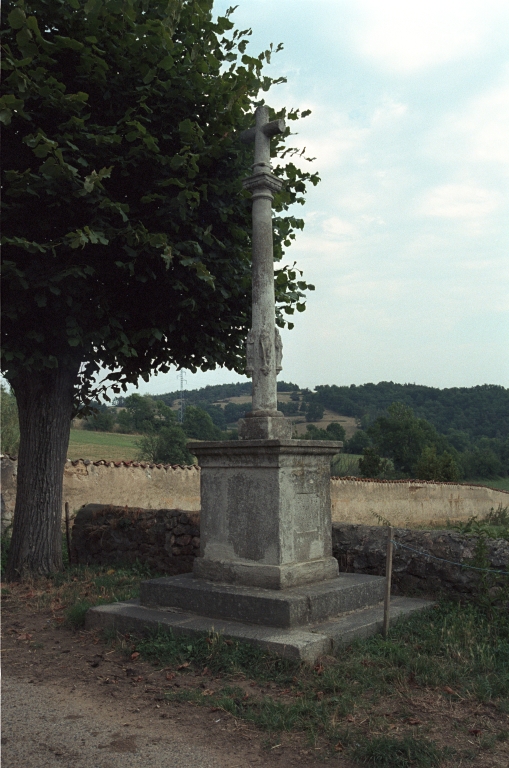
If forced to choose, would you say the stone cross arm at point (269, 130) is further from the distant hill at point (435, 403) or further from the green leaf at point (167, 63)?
the distant hill at point (435, 403)

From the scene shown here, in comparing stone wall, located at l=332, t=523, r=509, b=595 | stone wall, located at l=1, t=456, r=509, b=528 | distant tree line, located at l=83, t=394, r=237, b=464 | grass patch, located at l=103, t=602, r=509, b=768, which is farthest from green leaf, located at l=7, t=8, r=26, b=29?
distant tree line, located at l=83, t=394, r=237, b=464

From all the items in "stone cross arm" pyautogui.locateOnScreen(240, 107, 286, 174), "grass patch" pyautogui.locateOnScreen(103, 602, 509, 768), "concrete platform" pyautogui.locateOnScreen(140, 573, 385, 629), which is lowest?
"grass patch" pyautogui.locateOnScreen(103, 602, 509, 768)

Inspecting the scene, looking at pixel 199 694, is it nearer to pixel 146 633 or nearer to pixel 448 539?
pixel 146 633

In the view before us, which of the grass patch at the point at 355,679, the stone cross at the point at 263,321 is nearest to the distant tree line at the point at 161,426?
the stone cross at the point at 263,321

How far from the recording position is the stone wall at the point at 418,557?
6.42m

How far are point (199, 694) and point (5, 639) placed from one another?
8.68 ft

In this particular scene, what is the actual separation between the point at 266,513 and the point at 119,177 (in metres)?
4.64

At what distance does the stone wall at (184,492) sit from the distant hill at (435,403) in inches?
1402

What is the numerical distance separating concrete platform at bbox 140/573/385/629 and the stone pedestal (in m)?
0.14

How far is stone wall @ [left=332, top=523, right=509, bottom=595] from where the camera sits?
6.42 m

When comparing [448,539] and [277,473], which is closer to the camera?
[277,473]

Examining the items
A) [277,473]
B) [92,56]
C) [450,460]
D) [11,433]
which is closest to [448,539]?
[277,473]

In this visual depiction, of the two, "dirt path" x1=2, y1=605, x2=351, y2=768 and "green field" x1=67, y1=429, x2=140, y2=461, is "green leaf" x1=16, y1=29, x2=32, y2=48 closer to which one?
"dirt path" x1=2, y1=605, x2=351, y2=768

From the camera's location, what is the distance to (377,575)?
7.06 m
